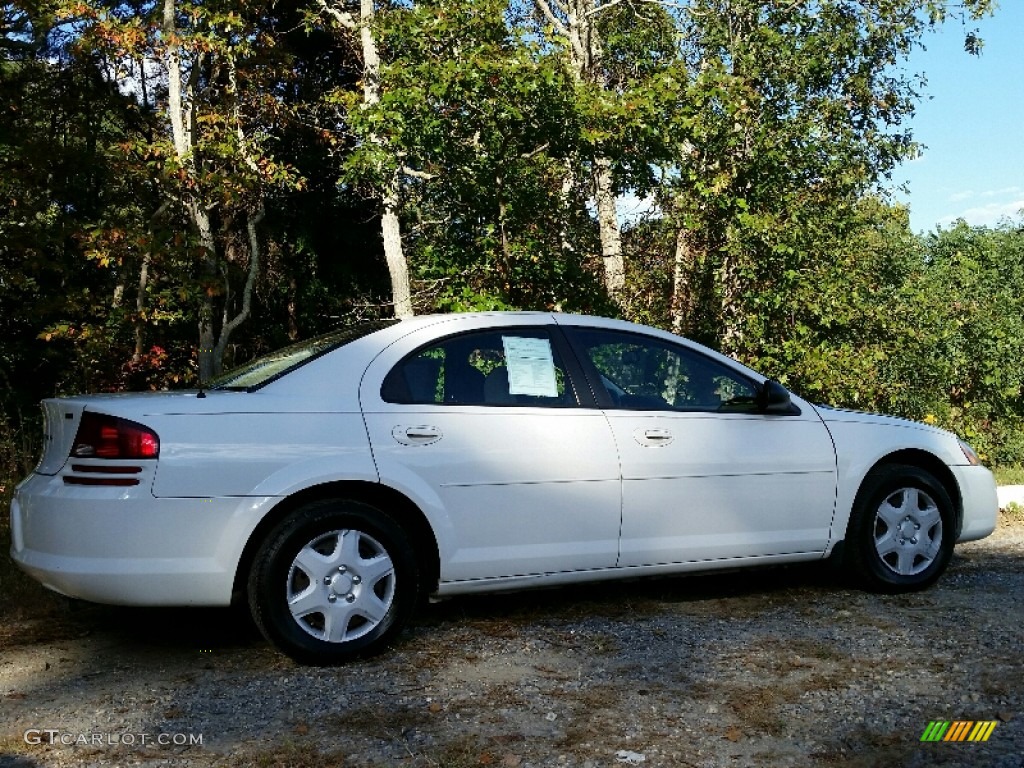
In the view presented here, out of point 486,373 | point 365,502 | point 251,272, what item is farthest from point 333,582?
point 251,272

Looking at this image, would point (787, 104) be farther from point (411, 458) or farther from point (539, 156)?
point (411, 458)

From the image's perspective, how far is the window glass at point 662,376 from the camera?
18.1ft

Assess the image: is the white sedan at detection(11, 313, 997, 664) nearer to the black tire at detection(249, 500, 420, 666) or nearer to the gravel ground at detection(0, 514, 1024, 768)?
the black tire at detection(249, 500, 420, 666)

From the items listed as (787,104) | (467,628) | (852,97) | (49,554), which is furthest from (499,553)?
(852,97)

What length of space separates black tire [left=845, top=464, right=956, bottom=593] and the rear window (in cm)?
284

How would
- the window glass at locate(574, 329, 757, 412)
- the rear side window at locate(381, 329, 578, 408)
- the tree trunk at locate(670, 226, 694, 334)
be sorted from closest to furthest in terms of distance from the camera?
the rear side window at locate(381, 329, 578, 408) < the window glass at locate(574, 329, 757, 412) < the tree trunk at locate(670, 226, 694, 334)

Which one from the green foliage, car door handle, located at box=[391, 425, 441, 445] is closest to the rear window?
car door handle, located at box=[391, 425, 441, 445]

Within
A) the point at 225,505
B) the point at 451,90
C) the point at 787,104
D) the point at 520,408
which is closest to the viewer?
the point at 225,505

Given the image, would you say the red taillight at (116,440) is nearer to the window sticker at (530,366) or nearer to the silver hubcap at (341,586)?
the silver hubcap at (341,586)

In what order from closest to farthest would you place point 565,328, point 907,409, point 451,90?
point 565,328, point 451,90, point 907,409

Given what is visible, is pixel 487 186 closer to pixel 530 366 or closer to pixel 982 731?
pixel 530 366

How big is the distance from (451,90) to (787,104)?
5746mm

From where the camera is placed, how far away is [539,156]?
1059 centimetres

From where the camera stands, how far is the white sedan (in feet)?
14.6
